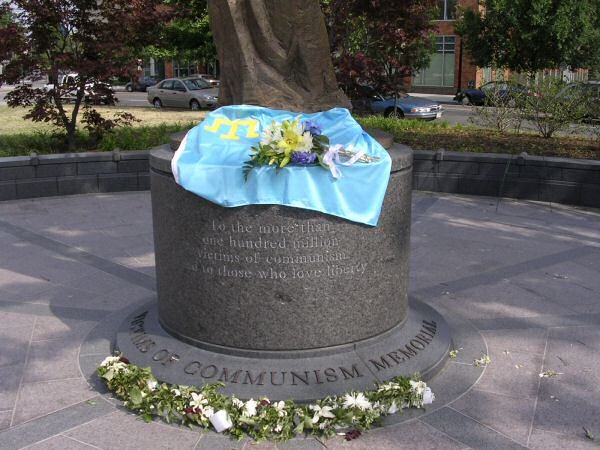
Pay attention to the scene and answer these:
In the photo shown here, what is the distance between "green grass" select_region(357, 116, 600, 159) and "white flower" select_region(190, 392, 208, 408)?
8.08 meters

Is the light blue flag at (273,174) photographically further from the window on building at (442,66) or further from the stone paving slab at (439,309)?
the window on building at (442,66)

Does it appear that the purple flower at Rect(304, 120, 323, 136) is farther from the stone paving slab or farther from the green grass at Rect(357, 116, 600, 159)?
the green grass at Rect(357, 116, 600, 159)

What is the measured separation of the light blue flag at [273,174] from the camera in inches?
174

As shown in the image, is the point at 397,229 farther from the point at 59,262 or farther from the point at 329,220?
the point at 59,262

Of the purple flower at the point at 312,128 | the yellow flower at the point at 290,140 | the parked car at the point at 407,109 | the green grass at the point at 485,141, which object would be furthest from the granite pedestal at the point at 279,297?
the parked car at the point at 407,109

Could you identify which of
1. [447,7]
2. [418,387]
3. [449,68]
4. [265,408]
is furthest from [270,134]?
[447,7]

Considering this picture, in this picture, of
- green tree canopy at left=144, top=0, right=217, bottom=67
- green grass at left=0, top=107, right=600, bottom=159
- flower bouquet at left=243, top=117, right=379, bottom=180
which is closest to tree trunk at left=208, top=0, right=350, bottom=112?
flower bouquet at left=243, top=117, right=379, bottom=180

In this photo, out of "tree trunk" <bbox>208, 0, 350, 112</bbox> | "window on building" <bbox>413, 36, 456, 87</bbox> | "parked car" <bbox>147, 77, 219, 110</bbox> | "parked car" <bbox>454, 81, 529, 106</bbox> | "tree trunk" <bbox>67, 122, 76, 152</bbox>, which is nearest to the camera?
"tree trunk" <bbox>208, 0, 350, 112</bbox>

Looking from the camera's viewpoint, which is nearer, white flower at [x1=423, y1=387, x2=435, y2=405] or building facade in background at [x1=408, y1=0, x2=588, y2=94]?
white flower at [x1=423, y1=387, x2=435, y2=405]

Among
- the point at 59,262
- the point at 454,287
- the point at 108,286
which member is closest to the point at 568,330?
the point at 454,287

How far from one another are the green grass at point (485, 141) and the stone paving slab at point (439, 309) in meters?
2.34

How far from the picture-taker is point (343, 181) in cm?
455

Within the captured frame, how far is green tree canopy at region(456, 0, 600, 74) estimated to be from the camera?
3197cm

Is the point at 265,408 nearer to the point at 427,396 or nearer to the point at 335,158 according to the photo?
the point at 427,396
